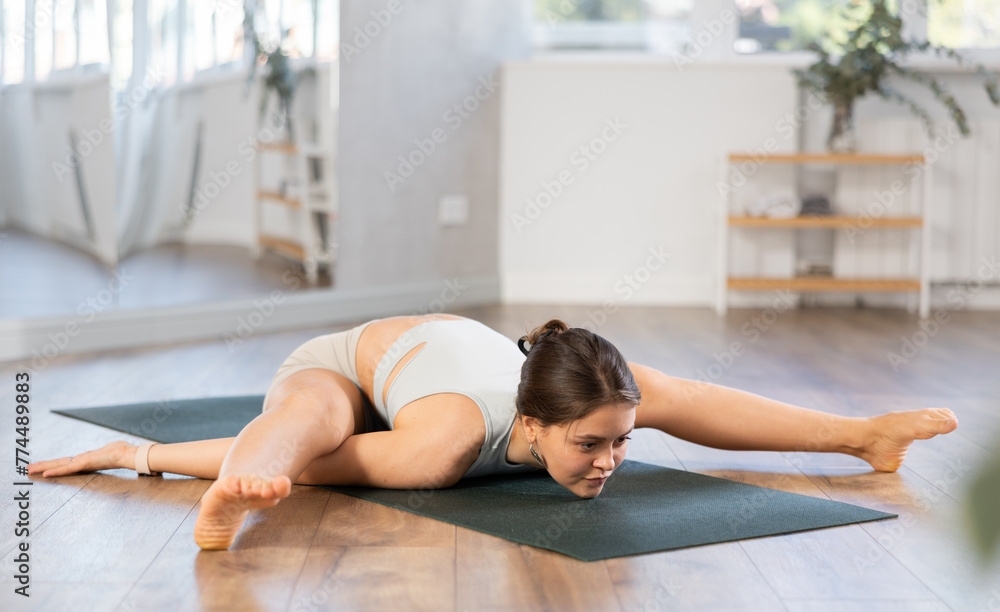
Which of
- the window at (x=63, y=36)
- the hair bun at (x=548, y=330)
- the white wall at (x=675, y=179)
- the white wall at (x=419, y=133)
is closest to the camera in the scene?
the hair bun at (x=548, y=330)

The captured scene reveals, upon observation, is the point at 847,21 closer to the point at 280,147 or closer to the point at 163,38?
the point at 280,147

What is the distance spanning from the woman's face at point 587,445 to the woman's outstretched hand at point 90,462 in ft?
2.56

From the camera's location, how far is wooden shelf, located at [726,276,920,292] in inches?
163

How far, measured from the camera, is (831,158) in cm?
408

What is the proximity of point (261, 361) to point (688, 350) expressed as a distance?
1.37 metres

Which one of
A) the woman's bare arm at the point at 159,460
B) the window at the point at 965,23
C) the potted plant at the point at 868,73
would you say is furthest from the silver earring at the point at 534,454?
the window at the point at 965,23

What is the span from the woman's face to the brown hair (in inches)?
0.6

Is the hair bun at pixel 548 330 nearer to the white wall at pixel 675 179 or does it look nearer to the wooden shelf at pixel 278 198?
the wooden shelf at pixel 278 198

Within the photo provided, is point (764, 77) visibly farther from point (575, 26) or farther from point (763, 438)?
point (763, 438)

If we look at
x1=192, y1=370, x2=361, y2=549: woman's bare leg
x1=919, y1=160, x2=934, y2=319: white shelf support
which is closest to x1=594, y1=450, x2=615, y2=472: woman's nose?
x1=192, y1=370, x2=361, y2=549: woman's bare leg

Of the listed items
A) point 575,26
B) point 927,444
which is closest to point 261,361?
point 927,444

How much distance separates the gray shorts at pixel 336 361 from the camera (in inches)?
71.3

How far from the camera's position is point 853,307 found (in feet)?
14.5

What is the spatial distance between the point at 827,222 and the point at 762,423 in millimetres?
2479
